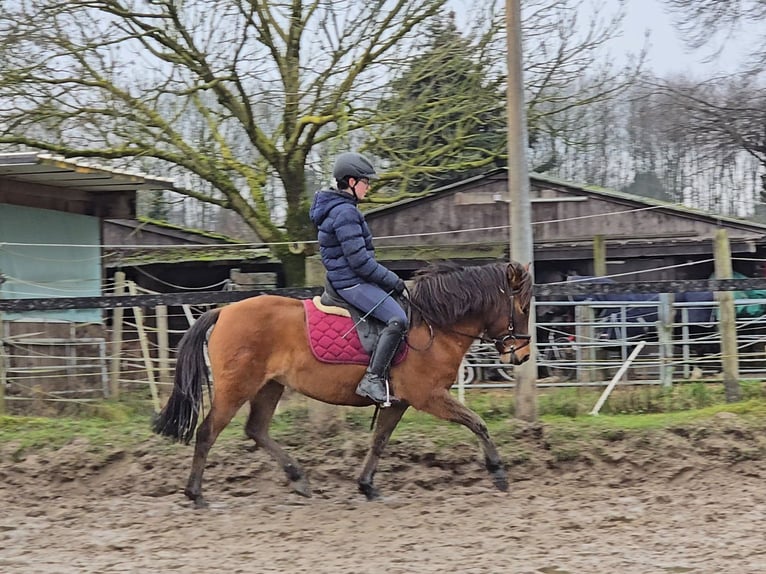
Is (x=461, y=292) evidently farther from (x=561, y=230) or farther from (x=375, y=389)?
(x=561, y=230)

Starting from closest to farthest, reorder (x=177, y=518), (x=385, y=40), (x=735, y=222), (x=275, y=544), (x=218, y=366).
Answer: (x=275, y=544)
(x=177, y=518)
(x=218, y=366)
(x=385, y=40)
(x=735, y=222)

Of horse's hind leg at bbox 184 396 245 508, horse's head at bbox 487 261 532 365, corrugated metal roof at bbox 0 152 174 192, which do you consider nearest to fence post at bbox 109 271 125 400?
corrugated metal roof at bbox 0 152 174 192

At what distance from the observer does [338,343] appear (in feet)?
19.9

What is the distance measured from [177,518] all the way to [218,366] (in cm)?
108

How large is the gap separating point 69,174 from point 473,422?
6356mm

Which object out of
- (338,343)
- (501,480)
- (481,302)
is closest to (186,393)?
(338,343)

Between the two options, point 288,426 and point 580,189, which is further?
point 580,189

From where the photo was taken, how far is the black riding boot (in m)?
5.88

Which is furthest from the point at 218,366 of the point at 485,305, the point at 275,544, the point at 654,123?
the point at 654,123

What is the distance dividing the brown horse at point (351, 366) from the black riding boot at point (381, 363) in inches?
6.4

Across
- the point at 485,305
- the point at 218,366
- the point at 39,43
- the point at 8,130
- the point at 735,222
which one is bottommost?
the point at 218,366

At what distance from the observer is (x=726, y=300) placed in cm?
849

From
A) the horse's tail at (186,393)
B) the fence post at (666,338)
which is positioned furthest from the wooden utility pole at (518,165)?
the horse's tail at (186,393)

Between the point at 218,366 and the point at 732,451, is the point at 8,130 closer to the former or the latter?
the point at 218,366
